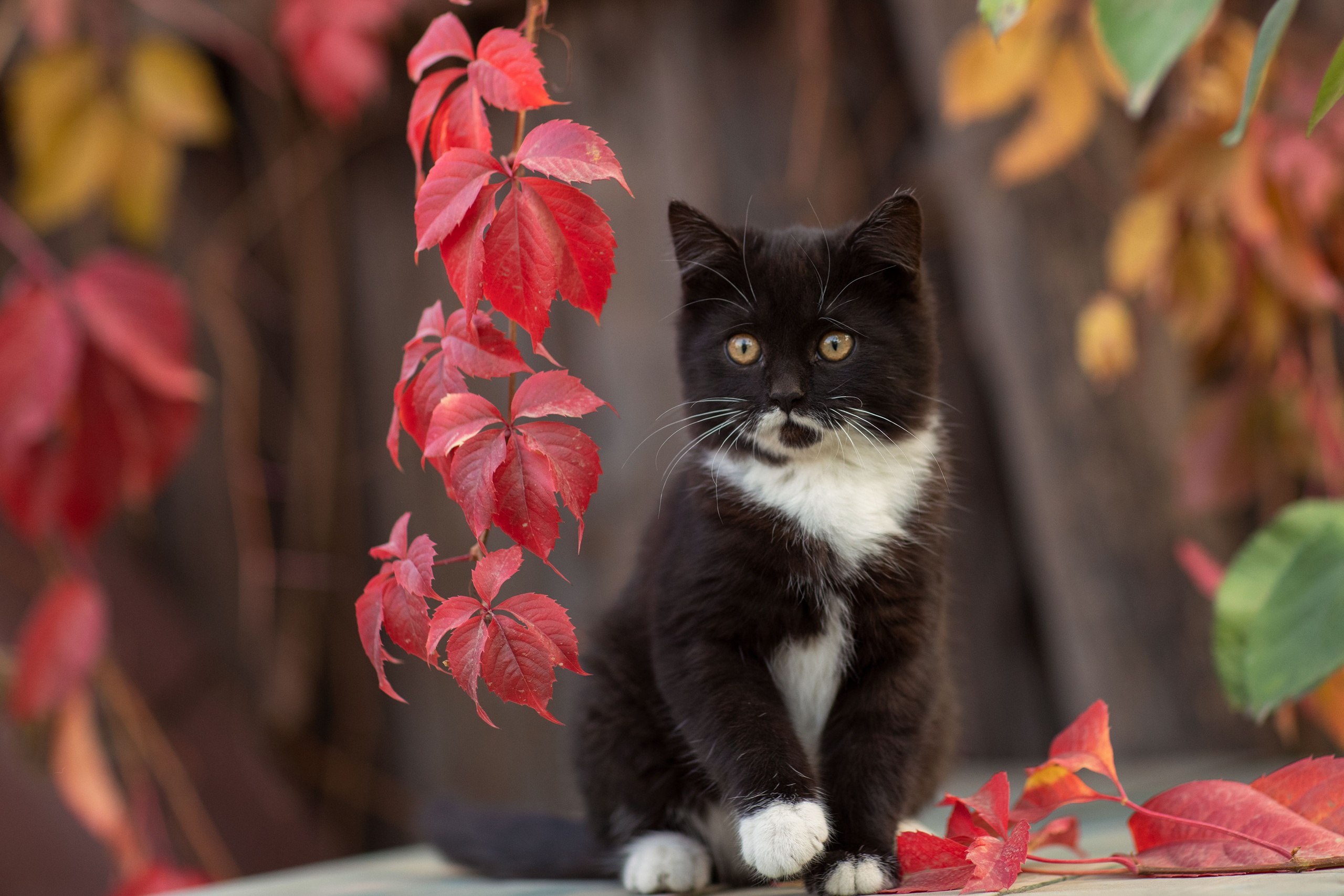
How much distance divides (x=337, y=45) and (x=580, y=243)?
1251 millimetres

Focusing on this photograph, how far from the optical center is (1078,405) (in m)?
1.96

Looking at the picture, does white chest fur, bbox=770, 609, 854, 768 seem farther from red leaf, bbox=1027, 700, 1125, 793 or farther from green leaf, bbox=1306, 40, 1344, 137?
green leaf, bbox=1306, 40, 1344, 137

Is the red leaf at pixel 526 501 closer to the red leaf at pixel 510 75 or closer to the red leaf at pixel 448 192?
the red leaf at pixel 448 192

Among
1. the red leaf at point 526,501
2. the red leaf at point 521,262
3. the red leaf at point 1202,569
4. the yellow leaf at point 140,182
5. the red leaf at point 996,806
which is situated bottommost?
the red leaf at point 996,806

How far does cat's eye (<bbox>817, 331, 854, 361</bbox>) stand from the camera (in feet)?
3.65

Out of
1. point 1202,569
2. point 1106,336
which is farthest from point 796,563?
point 1106,336

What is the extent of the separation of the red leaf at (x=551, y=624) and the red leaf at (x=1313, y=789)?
26.3 inches

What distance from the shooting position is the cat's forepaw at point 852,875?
0.96 metres

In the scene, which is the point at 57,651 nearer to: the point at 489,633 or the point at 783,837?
the point at 489,633

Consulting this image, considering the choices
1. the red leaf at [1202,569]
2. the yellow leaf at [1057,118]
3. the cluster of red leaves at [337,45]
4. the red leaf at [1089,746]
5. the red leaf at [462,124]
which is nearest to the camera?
the red leaf at [462,124]

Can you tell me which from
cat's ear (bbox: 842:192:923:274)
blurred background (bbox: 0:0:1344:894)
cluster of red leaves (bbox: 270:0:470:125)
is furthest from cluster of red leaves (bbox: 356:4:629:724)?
cluster of red leaves (bbox: 270:0:470:125)

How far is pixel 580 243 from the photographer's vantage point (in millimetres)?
868

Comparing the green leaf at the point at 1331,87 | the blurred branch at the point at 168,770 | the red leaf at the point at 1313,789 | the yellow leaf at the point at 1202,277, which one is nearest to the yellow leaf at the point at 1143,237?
the yellow leaf at the point at 1202,277

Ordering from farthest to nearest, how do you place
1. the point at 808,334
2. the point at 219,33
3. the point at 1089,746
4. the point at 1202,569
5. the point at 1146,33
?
the point at 219,33 → the point at 1202,569 → the point at 808,334 → the point at 1089,746 → the point at 1146,33
